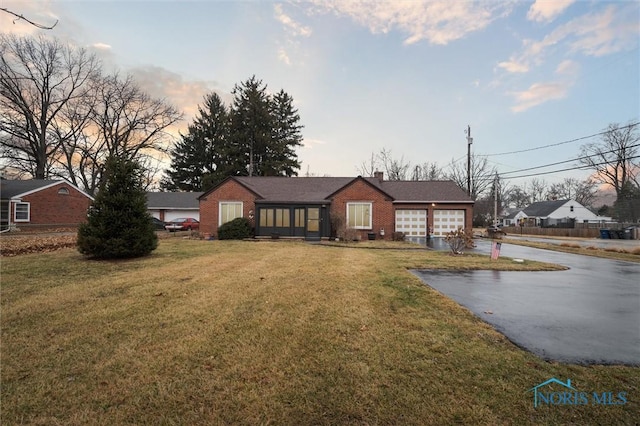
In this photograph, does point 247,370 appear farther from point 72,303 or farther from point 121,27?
point 121,27

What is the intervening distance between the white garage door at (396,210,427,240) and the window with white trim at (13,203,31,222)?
31.5 meters

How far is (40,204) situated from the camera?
26.7 meters

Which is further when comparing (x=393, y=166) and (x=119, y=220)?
(x=393, y=166)

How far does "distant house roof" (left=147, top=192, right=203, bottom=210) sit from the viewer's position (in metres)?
36.5

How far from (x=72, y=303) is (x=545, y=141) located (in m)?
34.2

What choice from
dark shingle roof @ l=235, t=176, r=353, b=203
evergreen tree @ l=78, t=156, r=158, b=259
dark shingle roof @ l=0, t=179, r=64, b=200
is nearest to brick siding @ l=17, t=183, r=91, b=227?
dark shingle roof @ l=0, t=179, r=64, b=200

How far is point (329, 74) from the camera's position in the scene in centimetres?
1889

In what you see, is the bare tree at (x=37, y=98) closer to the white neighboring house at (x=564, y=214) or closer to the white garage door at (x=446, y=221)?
the white garage door at (x=446, y=221)

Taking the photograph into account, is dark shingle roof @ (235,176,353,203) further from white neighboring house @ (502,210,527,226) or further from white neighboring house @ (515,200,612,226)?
white neighboring house @ (502,210,527,226)

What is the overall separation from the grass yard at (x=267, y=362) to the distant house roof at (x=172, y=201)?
31555 millimetres

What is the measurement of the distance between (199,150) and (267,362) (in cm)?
4902

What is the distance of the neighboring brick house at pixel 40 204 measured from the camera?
984 inches
